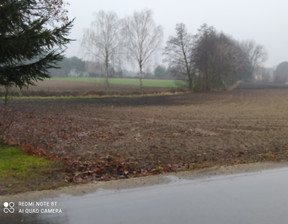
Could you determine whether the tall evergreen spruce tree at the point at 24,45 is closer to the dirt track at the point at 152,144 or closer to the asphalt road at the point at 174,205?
the dirt track at the point at 152,144

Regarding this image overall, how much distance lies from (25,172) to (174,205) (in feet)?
12.5

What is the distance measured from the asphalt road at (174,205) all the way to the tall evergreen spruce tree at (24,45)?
3514 mm

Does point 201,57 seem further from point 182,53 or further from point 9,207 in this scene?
point 9,207

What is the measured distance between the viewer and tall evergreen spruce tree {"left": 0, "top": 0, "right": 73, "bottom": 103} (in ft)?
24.2

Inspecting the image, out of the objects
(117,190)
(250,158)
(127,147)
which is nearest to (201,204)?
(117,190)

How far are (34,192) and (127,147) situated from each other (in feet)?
14.4

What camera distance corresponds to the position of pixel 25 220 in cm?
482

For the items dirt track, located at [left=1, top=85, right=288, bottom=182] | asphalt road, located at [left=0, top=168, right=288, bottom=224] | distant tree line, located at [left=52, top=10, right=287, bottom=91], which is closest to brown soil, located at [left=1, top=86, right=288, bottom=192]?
dirt track, located at [left=1, top=85, right=288, bottom=182]

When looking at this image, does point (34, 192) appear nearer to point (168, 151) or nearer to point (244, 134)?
point (168, 151)

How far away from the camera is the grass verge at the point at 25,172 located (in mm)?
6512

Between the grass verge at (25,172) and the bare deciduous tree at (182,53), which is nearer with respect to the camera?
the grass verge at (25,172)

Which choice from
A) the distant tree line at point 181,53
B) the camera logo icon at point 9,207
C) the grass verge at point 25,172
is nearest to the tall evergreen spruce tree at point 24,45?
the grass verge at point 25,172

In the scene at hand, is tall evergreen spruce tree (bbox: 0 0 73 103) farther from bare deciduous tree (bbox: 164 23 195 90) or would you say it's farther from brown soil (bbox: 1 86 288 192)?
bare deciduous tree (bbox: 164 23 195 90)

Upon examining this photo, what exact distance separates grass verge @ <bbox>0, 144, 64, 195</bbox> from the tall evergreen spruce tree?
6.30 ft
